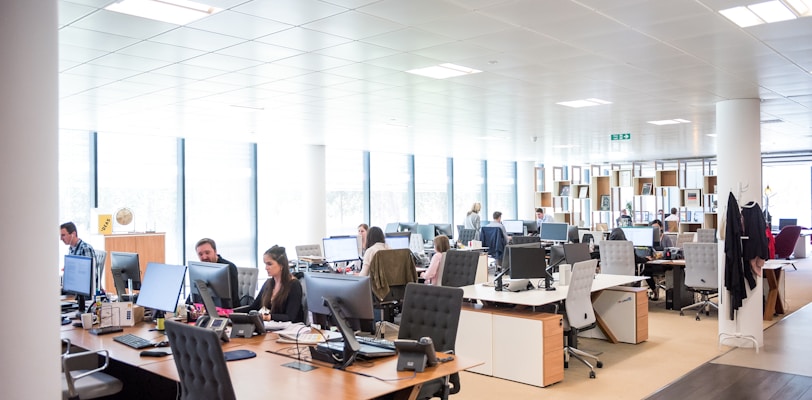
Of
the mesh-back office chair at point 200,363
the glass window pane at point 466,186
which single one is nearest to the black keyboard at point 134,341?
the mesh-back office chair at point 200,363

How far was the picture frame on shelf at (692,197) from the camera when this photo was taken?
1625 cm

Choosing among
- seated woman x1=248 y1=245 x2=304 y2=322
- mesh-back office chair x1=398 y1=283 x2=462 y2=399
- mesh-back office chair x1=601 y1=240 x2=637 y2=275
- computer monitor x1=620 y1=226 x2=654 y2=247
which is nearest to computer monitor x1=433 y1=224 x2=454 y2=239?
computer monitor x1=620 y1=226 x2=654 y2=247

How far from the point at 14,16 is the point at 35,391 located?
1625 mm

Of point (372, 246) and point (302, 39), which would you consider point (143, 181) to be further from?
point (302, 39)

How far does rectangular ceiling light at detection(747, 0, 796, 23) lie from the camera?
4.30 metres

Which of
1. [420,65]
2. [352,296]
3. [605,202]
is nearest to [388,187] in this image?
[605,202]

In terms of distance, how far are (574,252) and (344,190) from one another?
8349mm

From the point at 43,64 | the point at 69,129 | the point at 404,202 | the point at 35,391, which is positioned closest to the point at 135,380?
the point at 35,391

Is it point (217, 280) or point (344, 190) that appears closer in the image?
point (217, 280)

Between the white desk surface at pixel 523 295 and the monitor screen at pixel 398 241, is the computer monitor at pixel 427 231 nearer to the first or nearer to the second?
the monitor screen at pixel 398 241

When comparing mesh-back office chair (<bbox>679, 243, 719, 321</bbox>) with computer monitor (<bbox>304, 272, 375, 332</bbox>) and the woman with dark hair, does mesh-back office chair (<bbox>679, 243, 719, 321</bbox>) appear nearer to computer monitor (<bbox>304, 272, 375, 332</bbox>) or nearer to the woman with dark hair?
the woman with dark hair

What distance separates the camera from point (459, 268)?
7.67 m

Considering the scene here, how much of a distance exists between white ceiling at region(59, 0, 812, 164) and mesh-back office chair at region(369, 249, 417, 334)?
1.89 meters

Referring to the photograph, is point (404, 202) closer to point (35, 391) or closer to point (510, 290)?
point (510, 290)
